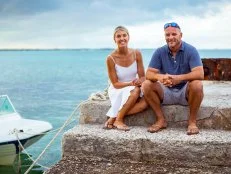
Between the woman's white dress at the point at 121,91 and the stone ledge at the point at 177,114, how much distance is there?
0.13 m

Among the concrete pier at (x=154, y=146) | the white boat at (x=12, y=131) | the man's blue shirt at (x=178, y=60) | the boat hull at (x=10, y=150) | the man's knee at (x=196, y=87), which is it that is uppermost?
Result: the man's blue shirt at (x=178, y=60)

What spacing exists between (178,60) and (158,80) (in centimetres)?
35

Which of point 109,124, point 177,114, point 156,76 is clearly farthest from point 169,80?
point 109,124

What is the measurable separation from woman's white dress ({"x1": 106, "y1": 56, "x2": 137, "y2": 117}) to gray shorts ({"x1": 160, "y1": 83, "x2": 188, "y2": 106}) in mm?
431

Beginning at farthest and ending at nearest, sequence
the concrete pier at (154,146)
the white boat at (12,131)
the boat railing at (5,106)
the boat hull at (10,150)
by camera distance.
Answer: the boat railing at (5,106), the boat hull at (10,150), the white boat at (12,131), the concrete pier at (154,146)

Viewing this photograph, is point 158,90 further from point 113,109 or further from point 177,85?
point 113,109

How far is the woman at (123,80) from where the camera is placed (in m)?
4.99

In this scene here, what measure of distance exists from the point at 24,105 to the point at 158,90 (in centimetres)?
3621

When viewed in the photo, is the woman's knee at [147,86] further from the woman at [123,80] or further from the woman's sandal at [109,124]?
the woman's sandal at [109,124]

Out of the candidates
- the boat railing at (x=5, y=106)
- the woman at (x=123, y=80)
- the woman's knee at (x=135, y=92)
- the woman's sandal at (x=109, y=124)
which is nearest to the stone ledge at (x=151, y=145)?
the woman's sandal at (x=109, y=124)

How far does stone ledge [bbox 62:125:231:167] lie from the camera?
432 cm

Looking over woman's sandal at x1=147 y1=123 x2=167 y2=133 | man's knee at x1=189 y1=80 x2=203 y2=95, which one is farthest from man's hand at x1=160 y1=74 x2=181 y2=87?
woman's sandal at x1=147 y1=123 x2=167 y2=133

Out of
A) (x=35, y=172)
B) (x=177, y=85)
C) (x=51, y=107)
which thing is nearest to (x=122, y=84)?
(x=177, y=85)

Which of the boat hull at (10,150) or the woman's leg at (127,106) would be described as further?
the boat hull at (10,150)
